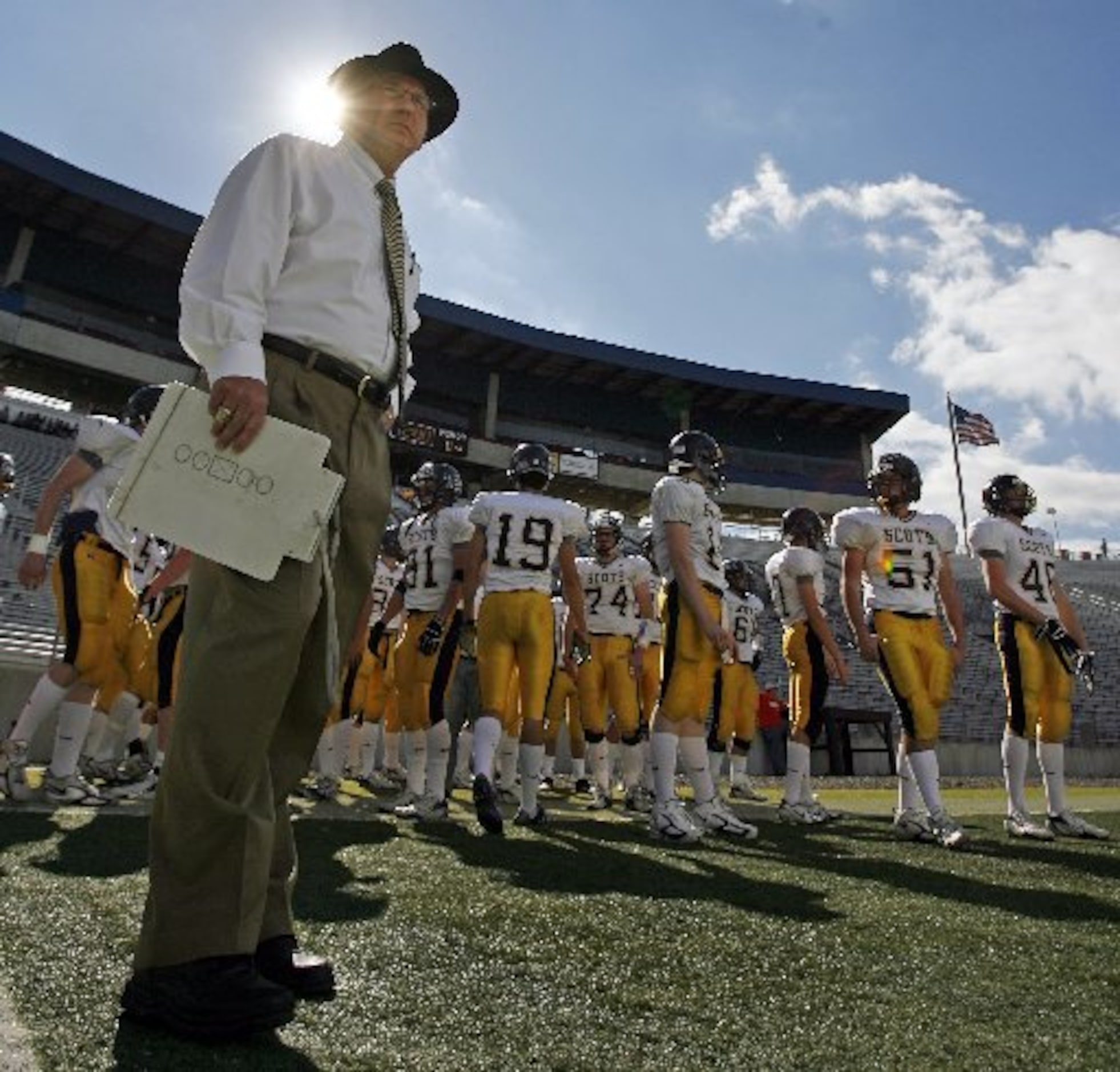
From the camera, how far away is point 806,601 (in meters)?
6.67

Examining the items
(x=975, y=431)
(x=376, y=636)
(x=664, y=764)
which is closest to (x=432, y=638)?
(x=664, y=764)

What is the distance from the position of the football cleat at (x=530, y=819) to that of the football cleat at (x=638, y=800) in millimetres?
1816

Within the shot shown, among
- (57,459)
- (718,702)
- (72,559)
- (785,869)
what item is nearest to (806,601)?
(718,702)

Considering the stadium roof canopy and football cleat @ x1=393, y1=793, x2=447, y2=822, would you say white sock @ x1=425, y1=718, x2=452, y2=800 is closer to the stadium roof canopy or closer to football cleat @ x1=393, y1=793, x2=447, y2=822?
football cleat @ x1=393, y1=793, x2=447, y2=822

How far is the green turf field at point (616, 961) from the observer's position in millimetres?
1507

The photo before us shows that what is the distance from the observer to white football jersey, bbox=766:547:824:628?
7.11 m

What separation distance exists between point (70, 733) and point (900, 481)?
5.13 m

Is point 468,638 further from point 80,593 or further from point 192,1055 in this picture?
point 192,1055

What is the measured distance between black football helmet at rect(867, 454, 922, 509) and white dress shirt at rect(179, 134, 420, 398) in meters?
4.22

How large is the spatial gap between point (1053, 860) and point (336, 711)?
5.06 meters

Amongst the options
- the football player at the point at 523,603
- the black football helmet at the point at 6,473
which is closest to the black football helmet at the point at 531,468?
the football player at the point at 523,603

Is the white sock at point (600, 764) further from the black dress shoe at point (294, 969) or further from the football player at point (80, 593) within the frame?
the black dress shoe at point (294, 969)

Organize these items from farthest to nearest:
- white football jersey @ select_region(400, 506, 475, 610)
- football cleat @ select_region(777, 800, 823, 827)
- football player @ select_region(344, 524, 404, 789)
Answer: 1. football player @ select_region(344, 524, 404, 789)
2. football cleat @ select_region(777, 800, 823, 827)
3. white football jersey @ select_region(400, 506, 475, 610)

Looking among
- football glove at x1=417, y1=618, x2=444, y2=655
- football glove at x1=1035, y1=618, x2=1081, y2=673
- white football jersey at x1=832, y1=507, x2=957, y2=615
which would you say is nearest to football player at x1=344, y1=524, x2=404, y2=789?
football glove at x1=417, y1=618, x2=444, y2=655
